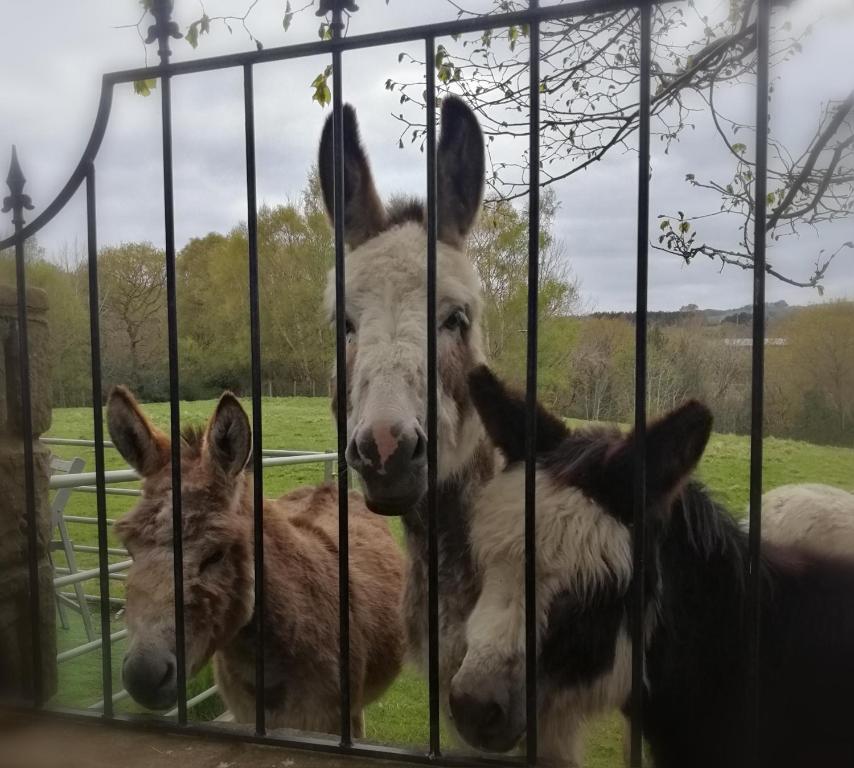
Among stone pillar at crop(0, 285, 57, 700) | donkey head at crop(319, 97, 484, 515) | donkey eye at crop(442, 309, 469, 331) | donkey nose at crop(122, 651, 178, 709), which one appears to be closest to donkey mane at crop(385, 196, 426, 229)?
donkey head at crop(319, 97, 484, 515)

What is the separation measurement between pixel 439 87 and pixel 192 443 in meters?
1.92

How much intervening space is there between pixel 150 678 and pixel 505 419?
160cm

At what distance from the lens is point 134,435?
8.87 feet

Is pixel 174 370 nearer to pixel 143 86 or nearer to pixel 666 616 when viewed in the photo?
pixel 143 86

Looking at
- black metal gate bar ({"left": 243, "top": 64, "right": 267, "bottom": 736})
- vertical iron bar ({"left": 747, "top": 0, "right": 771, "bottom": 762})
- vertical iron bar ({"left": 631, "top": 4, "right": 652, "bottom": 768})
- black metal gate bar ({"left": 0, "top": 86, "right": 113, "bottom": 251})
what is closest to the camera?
vertical iron bar ({"left": 747, "top": 0, "right": 771, "bottom": 762})

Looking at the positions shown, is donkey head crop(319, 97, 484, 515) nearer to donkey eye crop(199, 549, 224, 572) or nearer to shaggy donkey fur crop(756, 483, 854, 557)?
donkey eye crop(199, 549, 224, 572)

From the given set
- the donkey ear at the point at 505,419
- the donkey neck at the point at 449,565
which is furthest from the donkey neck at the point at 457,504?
the donkey ear at the point at 505,419

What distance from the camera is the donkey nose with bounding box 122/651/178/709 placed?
227 centimetres

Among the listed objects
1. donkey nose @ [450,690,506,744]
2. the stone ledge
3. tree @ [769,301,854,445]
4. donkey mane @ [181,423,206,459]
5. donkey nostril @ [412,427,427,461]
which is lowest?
A: the stone ledge

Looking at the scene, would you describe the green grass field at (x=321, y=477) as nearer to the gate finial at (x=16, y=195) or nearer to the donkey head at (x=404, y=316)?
the donkey head at (x=404, y=316)

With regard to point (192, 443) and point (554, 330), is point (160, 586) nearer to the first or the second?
point (192, 443)

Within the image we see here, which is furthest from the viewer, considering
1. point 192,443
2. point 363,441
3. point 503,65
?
point 192,443

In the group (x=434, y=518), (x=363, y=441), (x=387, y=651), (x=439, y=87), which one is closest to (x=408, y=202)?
(x=439, y=87)

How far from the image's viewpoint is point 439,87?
268 cm
